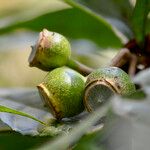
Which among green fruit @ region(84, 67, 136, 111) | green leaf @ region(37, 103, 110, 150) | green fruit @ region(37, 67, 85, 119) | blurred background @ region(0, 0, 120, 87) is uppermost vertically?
green leaf @ region(37, 103, 110, 150)

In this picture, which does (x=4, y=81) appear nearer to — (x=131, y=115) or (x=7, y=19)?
(x=7, y=19)

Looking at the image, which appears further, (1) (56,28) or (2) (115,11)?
(1) (56,28)

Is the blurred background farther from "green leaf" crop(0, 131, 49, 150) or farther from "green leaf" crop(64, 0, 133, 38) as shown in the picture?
"green leaf" crop(0, 131, 49, 150)

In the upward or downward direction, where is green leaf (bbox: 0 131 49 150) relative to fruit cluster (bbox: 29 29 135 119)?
downward

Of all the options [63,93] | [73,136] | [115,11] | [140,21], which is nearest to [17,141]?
[63,93]

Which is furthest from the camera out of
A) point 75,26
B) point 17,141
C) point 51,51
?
point 75,26

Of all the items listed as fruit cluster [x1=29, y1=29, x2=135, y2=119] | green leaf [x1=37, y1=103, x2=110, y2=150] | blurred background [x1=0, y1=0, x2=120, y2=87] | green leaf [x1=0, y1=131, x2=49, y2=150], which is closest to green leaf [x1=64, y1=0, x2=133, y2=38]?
blurred background [x1=0, y1=0, x2=120, y2=87]

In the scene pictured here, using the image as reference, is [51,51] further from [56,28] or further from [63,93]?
[56,28]

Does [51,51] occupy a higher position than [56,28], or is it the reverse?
[51,51]
